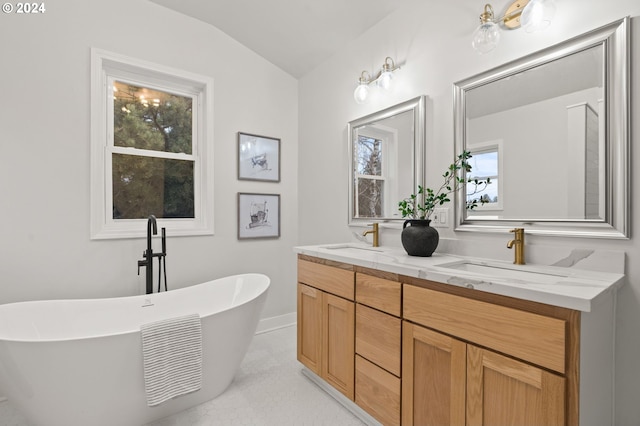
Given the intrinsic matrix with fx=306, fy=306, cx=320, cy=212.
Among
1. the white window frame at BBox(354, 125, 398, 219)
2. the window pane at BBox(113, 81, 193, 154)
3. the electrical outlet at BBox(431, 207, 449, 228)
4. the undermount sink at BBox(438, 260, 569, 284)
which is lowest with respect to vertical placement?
the undermount sink at BBox(438, 260, 569, 284)

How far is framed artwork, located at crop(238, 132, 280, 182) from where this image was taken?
113 inches

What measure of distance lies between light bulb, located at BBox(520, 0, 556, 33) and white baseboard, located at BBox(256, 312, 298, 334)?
105 inches

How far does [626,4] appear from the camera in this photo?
1225mm

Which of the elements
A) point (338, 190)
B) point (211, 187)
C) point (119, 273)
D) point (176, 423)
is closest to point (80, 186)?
point (119, 273)

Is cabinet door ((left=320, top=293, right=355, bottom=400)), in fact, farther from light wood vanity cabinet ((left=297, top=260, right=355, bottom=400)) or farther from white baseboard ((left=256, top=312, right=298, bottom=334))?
white baseboard ((left=256, top=312, right=298, bottom=334))

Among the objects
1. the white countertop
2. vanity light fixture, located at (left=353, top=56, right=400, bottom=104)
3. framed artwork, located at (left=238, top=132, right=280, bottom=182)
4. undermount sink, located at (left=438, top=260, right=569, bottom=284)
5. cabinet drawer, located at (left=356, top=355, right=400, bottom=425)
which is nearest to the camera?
the white countertop

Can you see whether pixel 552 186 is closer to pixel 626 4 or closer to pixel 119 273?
pixel 626 4

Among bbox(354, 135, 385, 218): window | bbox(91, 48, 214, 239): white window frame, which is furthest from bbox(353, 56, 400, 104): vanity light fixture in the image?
bbox(91, 48, 214, 239): white window frame

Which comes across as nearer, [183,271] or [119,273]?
[119,273]

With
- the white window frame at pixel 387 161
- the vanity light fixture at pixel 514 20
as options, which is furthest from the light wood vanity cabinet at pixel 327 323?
the vanity light fixture at pixel 514 20

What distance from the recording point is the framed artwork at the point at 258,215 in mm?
2867

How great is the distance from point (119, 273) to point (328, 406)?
1.78 metres

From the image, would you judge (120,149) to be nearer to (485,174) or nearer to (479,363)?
(485,174)

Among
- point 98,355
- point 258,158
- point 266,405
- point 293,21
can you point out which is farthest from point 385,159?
point 98,355
